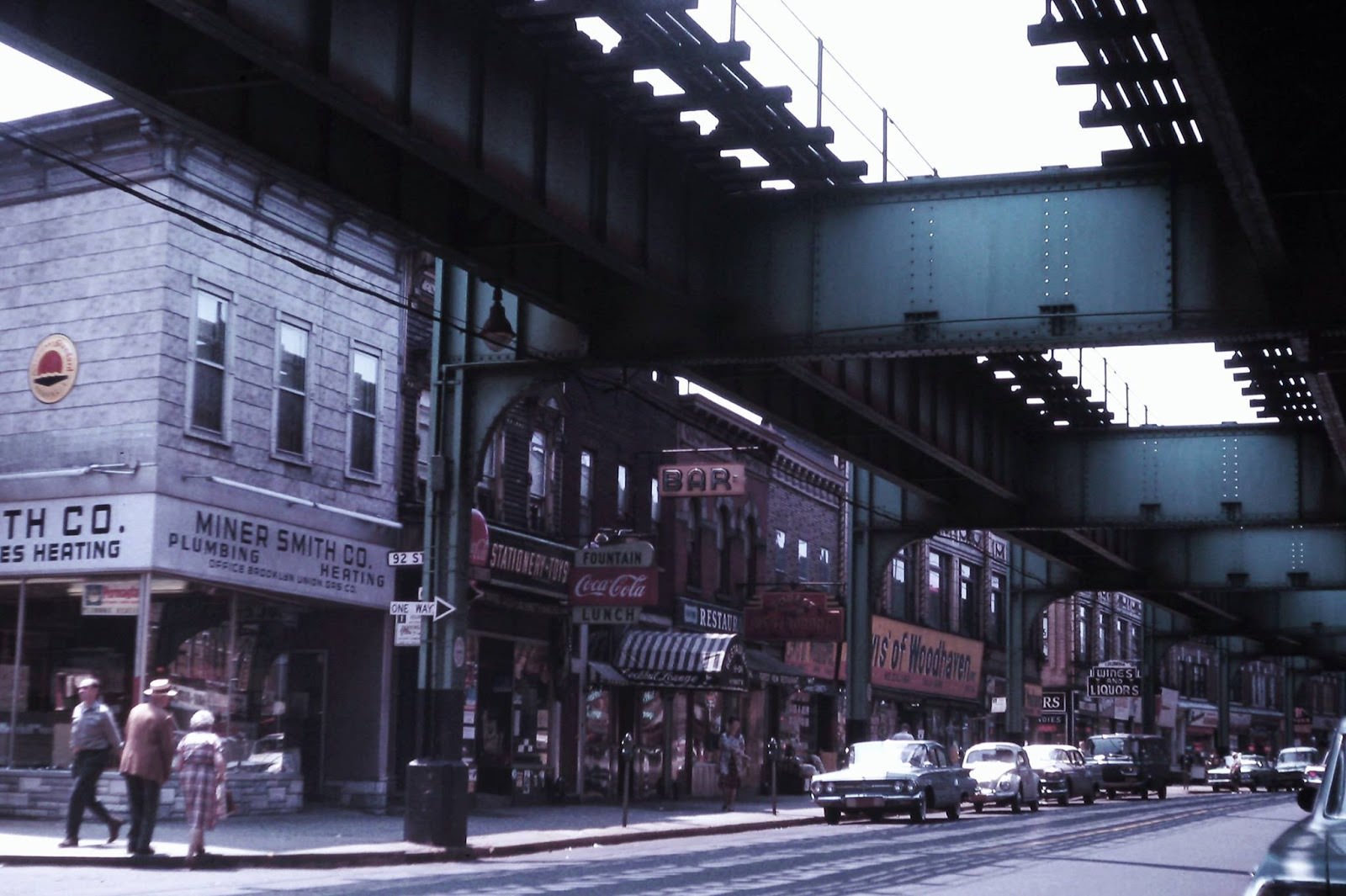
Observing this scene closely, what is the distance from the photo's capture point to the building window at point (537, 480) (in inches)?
1357

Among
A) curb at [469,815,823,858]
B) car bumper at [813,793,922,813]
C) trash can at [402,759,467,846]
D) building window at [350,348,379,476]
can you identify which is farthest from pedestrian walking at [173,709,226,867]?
car bumper at [813,793,922,813]

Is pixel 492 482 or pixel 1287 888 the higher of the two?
pixel 492 482

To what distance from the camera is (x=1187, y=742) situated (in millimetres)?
102438

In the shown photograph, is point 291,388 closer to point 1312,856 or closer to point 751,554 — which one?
point 751,554

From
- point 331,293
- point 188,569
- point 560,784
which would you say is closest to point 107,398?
point 188,569

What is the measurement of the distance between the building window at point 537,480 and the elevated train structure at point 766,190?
7.06m

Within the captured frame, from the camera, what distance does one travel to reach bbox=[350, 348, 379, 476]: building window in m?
30.0

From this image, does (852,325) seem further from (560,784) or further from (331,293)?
(560,784)

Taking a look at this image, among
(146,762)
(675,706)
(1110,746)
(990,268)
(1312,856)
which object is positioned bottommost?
(1110,746)

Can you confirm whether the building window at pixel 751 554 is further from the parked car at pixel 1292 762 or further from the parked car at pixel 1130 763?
the parked car at pixel 1292 762

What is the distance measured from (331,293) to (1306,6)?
19.2m

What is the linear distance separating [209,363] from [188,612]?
3613 mm

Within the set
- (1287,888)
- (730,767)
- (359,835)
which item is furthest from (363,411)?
(1287,888)

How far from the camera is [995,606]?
70.8 meters
